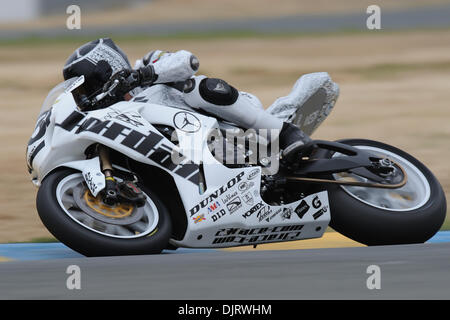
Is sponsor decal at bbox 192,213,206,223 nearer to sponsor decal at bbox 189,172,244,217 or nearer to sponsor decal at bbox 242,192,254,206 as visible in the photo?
sponsor decal at bbox 189,172,244,217

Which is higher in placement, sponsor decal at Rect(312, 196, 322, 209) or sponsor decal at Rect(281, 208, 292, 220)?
sponsor decal at Rect(312, 196, 322, 209)

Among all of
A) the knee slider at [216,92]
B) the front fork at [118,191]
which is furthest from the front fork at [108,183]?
the knee slider at [216,92]

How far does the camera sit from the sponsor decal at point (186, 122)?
5.27 m

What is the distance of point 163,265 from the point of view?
442 cm

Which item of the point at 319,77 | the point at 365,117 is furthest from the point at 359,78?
the point at 319,77

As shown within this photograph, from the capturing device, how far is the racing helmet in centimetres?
545

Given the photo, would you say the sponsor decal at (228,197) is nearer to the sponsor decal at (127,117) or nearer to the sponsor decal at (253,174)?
the sponsor decal at (253,174)

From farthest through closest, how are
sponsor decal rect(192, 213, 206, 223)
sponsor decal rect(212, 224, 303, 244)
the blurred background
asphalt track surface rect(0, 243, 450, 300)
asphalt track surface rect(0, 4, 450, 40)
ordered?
asphalt track surface rect(0, 4, 450, 40)
the blurred background
sponsor decal rect(212, 224, 303, 244)
sponsor decal rect(192, 213, 206, 223)
asphalt track surface rect(0, 243, 450, 300)

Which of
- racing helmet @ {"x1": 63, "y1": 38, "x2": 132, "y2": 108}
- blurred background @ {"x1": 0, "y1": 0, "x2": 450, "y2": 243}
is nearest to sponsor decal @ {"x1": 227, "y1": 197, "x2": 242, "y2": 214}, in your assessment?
racing helmet @ {"x1": 63, "y1": 38, "x2": 132, "y2": 108}

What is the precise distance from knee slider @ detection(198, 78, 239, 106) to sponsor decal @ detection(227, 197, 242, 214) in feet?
1.97

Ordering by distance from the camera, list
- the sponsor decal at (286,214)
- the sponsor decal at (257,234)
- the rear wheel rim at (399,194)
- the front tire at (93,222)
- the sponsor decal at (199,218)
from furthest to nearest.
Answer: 1. the rear wheel rim at (399,194)
2. the sponsor decal at (286,214)
3. the sponsor decal at (257,234)
4. the sponsor decal at (199,218)
5. the front tire at (93,222)

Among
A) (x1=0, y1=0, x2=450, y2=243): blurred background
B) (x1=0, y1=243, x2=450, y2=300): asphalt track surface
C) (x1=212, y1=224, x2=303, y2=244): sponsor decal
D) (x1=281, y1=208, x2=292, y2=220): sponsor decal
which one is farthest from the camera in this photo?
(x1=0, y1=0, x2=450, y2=243): blurred background

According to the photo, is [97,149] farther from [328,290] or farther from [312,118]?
[328,290]

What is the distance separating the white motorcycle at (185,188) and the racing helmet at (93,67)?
0.09 meters
